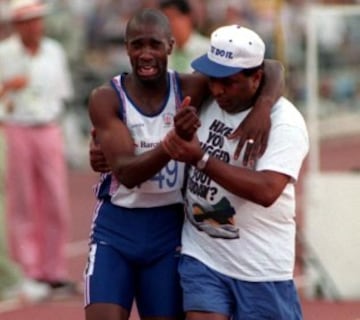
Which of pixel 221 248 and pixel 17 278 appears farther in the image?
pixel 17 278

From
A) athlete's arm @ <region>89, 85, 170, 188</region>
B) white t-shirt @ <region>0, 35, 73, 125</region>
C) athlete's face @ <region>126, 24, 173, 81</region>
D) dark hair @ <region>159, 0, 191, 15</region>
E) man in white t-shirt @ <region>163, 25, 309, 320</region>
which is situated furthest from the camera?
white t-shirt @ <region>0, 35, 73, 125</region>

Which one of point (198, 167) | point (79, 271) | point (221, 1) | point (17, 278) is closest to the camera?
point (198, 167)

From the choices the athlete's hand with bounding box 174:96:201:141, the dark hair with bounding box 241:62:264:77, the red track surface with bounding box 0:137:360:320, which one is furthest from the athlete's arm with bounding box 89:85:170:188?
the red track surface with bounding box 0:137:360:320

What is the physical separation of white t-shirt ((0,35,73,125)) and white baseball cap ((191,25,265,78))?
5985 millimetres

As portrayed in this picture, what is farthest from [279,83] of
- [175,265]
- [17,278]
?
[17,278]

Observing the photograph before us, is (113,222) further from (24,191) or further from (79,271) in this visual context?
(79,271)

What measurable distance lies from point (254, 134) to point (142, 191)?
0.64 m

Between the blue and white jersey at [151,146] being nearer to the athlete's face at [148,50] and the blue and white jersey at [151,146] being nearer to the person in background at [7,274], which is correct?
the athlete's face at [148,50]

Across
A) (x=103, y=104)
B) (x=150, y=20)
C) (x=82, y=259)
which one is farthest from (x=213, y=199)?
(x=82, y=259)

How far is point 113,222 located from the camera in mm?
8633

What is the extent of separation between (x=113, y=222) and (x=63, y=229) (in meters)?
6.02

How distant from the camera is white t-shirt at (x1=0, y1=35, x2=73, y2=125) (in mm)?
14297

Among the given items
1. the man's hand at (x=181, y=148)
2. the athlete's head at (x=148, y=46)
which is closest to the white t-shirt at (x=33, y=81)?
the athlete's head at (x=148, y=46)

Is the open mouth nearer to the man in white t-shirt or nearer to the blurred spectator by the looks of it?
the man in white t-shirt
